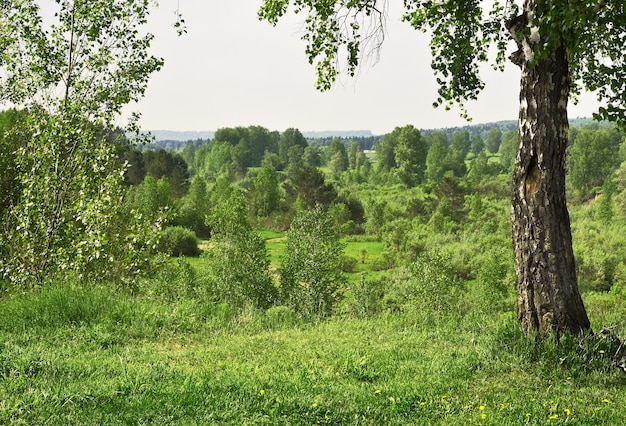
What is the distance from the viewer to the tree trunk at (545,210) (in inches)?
235

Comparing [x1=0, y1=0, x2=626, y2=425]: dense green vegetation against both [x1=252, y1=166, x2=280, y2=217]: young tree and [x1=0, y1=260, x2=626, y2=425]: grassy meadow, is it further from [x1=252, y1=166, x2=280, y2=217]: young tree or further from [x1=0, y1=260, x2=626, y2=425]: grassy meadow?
[x1=252, y1=166, x2=280, y2=217]: young tree

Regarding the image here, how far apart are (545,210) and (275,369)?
3.25 meters

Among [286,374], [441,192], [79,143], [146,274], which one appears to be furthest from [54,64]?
[441,192]

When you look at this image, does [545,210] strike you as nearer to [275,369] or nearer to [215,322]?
[275,369]

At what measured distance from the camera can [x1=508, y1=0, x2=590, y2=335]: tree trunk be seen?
5980mm

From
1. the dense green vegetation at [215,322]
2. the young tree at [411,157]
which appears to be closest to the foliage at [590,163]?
the young tree at [411,157]

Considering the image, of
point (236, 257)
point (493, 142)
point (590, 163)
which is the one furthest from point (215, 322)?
point (493, 142)

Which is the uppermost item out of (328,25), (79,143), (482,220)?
(328,25)

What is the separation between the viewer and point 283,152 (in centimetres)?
15462

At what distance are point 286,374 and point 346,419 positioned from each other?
1159mm

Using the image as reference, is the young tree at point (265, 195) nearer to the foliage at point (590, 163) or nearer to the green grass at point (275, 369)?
the foliage at point (590, 163)

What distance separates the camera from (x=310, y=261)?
96.6 feet

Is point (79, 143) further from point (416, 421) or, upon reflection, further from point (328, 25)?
point (416, 421)

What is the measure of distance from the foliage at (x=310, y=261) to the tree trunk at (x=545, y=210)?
73.1ft
